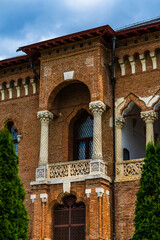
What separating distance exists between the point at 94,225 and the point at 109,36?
7.78m

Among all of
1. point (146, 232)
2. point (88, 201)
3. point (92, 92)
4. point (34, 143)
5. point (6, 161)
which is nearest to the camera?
point (146, 232)

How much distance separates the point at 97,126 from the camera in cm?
2025

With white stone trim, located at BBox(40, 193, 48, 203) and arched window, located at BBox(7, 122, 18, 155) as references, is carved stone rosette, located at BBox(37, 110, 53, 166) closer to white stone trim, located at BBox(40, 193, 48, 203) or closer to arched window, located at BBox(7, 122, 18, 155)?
white stone trim, located at BBox(40, 193, 48, 203)

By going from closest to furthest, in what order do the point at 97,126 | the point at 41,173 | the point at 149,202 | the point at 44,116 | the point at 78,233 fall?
the point at 149,202, the point at 78,233, the point at 97,126, the point at 41,173, the point at 44,116

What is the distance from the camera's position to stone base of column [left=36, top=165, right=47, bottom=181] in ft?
66.9

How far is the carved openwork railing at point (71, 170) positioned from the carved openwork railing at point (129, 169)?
22.1 inches

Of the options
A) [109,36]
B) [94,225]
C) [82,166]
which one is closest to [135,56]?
[109,36]

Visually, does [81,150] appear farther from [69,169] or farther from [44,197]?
[44,197]

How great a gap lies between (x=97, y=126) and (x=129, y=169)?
6.87 ft

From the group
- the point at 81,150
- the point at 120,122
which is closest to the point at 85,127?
the point at 81,150

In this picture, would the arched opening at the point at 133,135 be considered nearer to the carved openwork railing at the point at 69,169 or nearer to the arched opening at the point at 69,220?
the carved openwork railing at the point at 69,169

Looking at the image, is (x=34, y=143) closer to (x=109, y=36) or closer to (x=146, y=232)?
(x=109, y=36)

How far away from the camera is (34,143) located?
22.6 metres

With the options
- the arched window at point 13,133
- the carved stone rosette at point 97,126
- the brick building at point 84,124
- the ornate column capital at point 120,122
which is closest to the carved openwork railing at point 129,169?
the brick building at point 84,124
